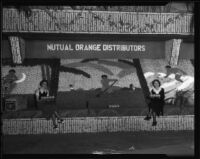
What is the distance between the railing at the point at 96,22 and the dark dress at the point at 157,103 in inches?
48.0

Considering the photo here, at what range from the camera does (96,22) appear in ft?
21.1

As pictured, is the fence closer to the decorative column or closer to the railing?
the decorative column

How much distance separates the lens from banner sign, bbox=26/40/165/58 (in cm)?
651

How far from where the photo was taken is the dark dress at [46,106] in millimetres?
6328

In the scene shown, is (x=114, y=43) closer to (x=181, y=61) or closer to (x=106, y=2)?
(x=106, y=2)

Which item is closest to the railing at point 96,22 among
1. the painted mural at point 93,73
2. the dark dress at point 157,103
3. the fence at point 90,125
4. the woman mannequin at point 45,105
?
the painted mural at point 93,73

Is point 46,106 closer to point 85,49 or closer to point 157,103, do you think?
point 85,49

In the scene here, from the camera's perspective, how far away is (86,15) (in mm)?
6367

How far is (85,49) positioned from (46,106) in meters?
1.35

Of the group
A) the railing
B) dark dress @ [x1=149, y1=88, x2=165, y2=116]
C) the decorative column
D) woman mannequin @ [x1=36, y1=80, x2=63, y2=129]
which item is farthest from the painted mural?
the decorative column

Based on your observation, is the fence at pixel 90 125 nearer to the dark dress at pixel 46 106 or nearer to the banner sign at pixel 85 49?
the dark dress at pixel 46 106

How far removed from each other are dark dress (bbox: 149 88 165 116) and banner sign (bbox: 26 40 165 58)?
2.68ft

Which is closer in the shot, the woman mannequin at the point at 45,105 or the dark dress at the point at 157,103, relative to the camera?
the woman mannequin at the point at 45,105
